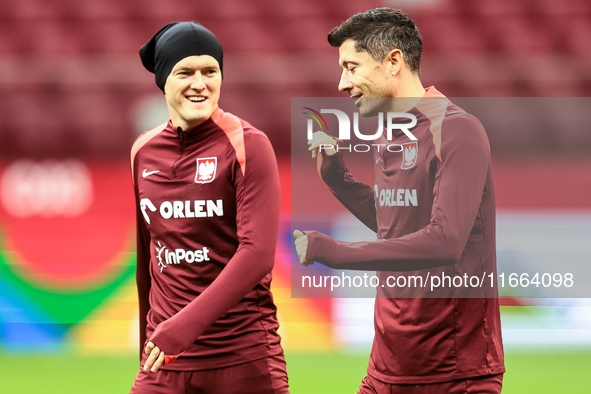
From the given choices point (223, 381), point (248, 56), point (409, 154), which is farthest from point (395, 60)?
point (248, 56)

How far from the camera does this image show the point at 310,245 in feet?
5.10

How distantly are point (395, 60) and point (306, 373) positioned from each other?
7.97 ft

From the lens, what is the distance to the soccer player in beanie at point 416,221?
152 centimetres

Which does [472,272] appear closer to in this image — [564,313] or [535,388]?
[535,388]

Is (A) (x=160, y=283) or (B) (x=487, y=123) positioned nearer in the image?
(A) (x=160, y=283)

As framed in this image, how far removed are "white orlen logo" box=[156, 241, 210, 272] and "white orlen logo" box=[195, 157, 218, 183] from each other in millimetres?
161

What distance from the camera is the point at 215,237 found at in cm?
170

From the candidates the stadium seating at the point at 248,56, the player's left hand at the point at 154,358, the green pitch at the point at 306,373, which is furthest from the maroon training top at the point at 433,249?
the stadium seating at the point at 248,56

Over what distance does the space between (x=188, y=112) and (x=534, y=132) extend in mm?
4767

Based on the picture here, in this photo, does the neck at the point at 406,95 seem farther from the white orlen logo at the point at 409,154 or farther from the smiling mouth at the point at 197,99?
the smiling mouth at the point at 197,99

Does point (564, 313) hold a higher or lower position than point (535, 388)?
higher

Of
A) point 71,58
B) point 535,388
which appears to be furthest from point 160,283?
point 71,58

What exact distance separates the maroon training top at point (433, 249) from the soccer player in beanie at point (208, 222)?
0.68 feet

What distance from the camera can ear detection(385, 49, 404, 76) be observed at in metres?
1.73
